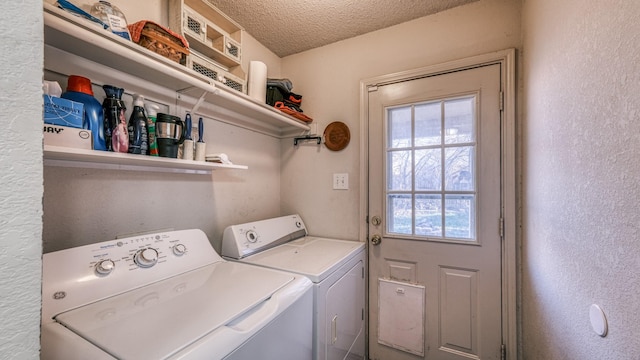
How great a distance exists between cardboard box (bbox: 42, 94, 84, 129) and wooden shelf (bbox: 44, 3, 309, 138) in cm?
23

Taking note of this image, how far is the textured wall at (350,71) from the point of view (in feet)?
5.19

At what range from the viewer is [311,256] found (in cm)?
146

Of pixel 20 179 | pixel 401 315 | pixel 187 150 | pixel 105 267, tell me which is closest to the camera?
pixel 20 179

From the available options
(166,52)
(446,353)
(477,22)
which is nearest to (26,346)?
(166,52)

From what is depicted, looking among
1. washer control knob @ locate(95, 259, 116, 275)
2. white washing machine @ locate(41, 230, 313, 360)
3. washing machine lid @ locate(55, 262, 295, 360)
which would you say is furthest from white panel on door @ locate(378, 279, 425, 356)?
washer control knob @ locate(95, 259, 116, 275)

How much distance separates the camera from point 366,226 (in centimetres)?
186

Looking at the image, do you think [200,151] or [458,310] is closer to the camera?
[200,151]

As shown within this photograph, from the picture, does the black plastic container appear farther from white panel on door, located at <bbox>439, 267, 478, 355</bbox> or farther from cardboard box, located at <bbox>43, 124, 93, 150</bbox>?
white panel on door, located at <bbox>439, 267, 478, 355</bbox>

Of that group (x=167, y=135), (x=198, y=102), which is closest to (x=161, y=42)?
(x=198, y=102)

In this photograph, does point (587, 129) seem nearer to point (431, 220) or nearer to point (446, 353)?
point (431, 220)

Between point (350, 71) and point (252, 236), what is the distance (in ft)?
4.87

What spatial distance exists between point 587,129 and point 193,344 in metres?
1.32

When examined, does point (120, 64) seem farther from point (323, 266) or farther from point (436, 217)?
point (436, 217)

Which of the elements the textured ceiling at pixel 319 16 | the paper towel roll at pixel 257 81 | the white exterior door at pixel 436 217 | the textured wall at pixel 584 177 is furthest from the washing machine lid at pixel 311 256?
the textured ceiling at pixel 319 16
